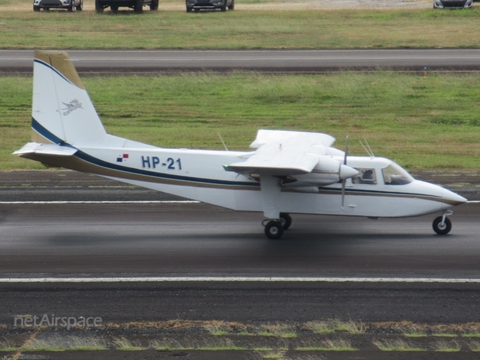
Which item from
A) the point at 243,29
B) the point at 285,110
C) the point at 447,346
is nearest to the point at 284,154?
the point at 447,346

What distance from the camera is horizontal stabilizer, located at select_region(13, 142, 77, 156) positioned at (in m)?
17.6

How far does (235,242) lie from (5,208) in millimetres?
7296

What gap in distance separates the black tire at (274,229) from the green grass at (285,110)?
34.0 ft

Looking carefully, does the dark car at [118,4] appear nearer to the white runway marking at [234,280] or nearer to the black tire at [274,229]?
the black tire at [274,229]

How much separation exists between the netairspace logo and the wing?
4.77m

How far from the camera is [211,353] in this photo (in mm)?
11703

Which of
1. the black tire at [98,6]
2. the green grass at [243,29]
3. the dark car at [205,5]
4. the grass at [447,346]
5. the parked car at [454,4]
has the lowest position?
the grass at [447,346]

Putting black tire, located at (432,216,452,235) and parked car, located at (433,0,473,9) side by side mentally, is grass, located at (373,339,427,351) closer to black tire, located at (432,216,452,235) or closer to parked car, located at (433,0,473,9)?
black tire, located at (432,216,452,235)

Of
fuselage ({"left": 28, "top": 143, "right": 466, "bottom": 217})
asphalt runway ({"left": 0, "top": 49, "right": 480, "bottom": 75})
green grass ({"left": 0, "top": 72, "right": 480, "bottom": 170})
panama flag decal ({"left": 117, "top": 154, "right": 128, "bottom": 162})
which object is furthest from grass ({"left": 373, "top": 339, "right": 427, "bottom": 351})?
asphalt runway ({"left": 0, "top": 49, "right": 480, "bottom": 75})

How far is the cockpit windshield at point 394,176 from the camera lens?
1783cm

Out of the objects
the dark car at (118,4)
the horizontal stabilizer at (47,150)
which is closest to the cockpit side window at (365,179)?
the horizontal stabilizer at (47,150)

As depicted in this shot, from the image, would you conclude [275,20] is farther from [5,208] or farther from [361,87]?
[5,208]

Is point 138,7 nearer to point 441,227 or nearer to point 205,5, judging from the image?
point 205,5

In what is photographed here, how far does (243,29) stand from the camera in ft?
175
